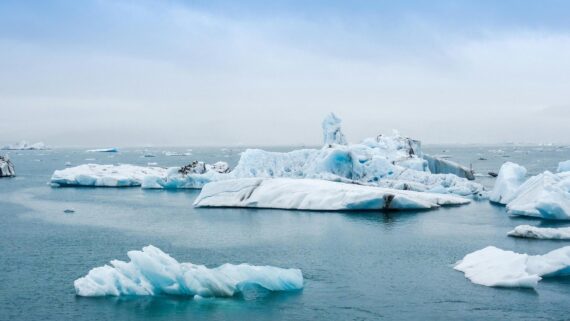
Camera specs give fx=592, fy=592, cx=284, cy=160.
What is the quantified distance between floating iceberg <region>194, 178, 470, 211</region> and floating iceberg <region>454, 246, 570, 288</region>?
40.6 ft

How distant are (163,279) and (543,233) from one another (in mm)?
13844

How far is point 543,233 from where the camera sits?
67.4ft

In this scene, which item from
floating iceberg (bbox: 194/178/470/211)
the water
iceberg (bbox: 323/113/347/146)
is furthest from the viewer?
iceberg (bbox: 323/113/347/146)

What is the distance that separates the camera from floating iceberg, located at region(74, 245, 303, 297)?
13016 millimetres

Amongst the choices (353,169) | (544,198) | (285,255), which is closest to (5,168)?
(353,169)

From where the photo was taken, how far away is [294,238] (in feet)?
69.6

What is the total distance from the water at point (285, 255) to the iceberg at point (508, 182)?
3.48ft

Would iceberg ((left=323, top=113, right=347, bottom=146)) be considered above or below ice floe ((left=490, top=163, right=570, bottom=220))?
above

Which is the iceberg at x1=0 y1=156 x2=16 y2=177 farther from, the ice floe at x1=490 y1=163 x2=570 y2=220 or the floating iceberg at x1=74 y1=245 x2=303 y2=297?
the floating iceberg at x1=74 y1=245 x2=303 y2=297

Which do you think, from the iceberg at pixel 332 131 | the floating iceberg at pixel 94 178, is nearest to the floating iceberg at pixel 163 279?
the iceberg at pixel 332 131

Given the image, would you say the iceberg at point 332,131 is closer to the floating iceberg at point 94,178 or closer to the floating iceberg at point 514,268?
the floating iceberg at point 94,178

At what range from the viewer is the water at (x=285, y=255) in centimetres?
1232

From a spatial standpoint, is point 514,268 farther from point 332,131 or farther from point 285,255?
point 332,131

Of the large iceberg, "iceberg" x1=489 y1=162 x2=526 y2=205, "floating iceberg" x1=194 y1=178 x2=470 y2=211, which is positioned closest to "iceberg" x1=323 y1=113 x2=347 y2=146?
the large iceberg
